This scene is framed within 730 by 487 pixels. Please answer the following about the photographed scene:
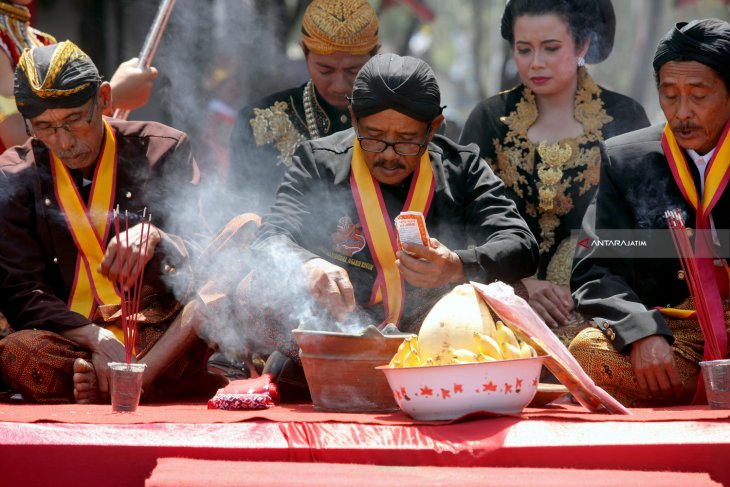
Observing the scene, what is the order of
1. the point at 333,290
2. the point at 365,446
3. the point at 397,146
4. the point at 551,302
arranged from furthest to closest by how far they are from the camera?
1. the point at 551,302
2. the point at 397,146
3. the point at 333,290
4. the point at 365,446

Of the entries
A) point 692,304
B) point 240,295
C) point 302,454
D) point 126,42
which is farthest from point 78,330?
point 126,42

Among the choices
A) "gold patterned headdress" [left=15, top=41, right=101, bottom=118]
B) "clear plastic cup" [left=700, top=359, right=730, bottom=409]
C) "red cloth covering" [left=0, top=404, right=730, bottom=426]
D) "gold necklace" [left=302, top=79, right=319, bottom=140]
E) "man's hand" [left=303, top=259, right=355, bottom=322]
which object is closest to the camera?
"red cloth covering" [left=0, top=404, right=730, bottom=426]

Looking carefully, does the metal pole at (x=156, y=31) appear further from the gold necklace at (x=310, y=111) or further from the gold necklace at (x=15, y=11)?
the gold necklace at (x=310, y=111)

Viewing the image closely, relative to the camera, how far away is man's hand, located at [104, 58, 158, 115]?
19.4ft

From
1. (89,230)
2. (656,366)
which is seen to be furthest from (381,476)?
(89,230)

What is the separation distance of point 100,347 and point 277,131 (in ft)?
6.92

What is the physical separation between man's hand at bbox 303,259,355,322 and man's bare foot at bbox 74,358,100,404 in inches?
46.1

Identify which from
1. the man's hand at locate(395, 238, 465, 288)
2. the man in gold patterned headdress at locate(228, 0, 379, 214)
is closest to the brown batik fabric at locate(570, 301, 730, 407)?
the man's hand at locate(395, 238, 465, 288)

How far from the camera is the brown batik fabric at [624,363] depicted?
3986 mm

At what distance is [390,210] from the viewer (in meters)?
4.60

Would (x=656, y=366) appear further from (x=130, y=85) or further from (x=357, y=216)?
(x=130, y=85)

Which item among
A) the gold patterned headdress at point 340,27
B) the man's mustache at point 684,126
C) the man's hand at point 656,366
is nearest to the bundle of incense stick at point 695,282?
the man's hand at point 656,366

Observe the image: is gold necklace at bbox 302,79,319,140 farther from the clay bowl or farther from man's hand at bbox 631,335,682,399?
man's hand at bbox 631,335,682,399

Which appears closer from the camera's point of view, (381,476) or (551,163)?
(381,476)
